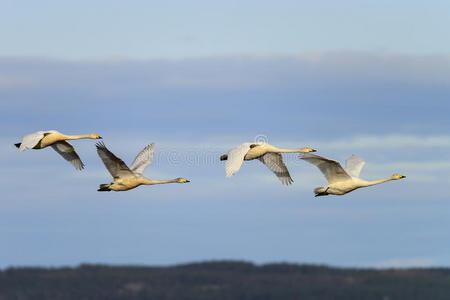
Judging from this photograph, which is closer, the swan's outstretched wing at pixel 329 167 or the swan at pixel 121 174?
the swan at pixel 121 174

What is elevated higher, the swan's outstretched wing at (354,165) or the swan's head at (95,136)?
the swan's head at (95,136)

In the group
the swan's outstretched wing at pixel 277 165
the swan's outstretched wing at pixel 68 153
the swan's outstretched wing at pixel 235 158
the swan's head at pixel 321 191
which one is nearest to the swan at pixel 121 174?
the swan's outstretched wing at pixel 235 158

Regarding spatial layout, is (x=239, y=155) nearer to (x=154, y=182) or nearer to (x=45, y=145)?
(x=154, y=182)

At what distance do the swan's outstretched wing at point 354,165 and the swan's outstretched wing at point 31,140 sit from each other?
49.6 feet

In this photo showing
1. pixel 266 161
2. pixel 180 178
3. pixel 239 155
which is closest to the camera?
pixel 239 155

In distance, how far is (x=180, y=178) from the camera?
47.3 m

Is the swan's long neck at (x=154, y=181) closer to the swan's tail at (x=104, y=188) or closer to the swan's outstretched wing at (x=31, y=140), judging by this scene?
the swan's tail at (x=104, y=188)

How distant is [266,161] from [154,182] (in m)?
7.20

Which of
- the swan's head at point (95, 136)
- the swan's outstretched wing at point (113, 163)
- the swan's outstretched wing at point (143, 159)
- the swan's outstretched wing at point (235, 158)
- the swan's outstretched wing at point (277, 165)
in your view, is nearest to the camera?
the swan's outstretched wing at point (235, 158)

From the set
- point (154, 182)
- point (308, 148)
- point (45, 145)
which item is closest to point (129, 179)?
point (154, 182)

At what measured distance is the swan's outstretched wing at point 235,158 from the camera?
4227 centimetres

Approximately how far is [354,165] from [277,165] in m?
4.26

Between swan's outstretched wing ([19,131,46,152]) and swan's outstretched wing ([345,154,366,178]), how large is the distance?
1513 cm

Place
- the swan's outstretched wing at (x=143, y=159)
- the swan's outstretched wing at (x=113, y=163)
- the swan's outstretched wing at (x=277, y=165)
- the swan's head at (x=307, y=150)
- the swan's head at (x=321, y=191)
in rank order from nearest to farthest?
the swan's outstretched wing at (x=113, y=163), the swan's head at (x=321, y=191), the swan's outstretched wing at (x=143, y=159), the swan's head at (x=307, y=150), the swan's outstretched wing at (x=277, y=165)
